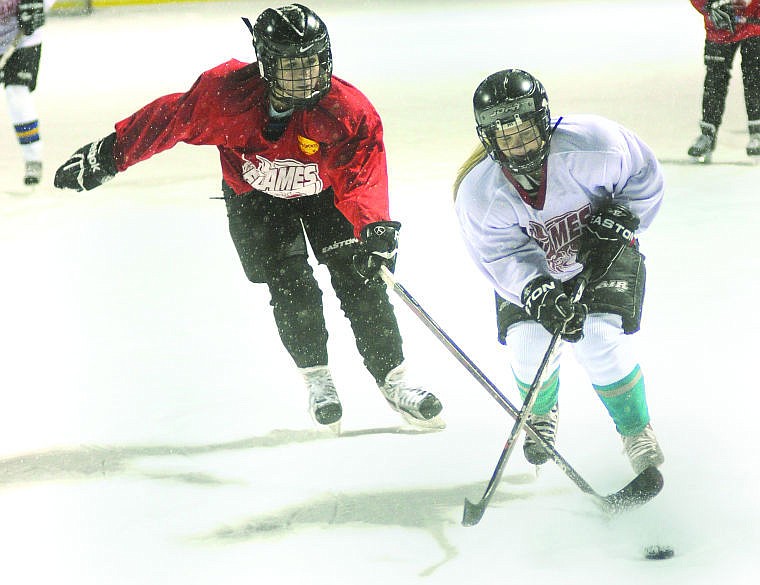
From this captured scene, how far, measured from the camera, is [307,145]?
2.27 m

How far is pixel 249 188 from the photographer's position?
2.43 m

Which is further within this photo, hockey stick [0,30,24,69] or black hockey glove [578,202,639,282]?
hockey stick [0,30,24,69]

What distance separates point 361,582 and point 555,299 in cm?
64

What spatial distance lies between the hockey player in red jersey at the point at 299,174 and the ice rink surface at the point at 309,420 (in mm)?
229

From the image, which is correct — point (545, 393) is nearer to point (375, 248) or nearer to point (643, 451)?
point (643, 451)

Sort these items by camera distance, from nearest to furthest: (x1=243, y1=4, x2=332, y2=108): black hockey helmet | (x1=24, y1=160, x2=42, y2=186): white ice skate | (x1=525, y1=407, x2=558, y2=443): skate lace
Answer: (x1=243, y1=4, x2=332, y2=108): black hockey helmet, (x1=525, y1=407, x2=558, y2=443): skate lace, (x1=24, y1=160, x2=42, y2=186): white ice skate

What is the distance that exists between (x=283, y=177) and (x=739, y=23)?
2.89m

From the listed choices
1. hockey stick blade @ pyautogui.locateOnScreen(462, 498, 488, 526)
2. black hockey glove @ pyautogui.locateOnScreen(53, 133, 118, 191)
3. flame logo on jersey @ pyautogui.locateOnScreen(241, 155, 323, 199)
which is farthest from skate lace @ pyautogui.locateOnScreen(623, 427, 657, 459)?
black hockey glove @ pyautogui.locateOnScreen(53, 133, 118, 191)

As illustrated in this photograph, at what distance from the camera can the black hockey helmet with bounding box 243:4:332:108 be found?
2.12m

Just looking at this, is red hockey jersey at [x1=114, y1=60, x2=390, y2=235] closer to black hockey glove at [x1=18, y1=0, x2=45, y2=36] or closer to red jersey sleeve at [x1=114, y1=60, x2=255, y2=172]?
red jersey sleeve at [x1=114, y1=60, x2=255, y2=172]

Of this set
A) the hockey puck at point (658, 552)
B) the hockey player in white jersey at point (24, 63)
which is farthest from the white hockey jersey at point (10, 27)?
the hockey puck at point (658, 552)

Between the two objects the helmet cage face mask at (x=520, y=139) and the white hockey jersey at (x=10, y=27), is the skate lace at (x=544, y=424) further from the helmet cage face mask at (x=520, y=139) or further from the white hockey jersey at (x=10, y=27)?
the white hockey jersey at (x=10, y=27)

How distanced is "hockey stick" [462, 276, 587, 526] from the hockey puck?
31cm

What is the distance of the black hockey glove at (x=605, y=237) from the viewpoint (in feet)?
6.48
